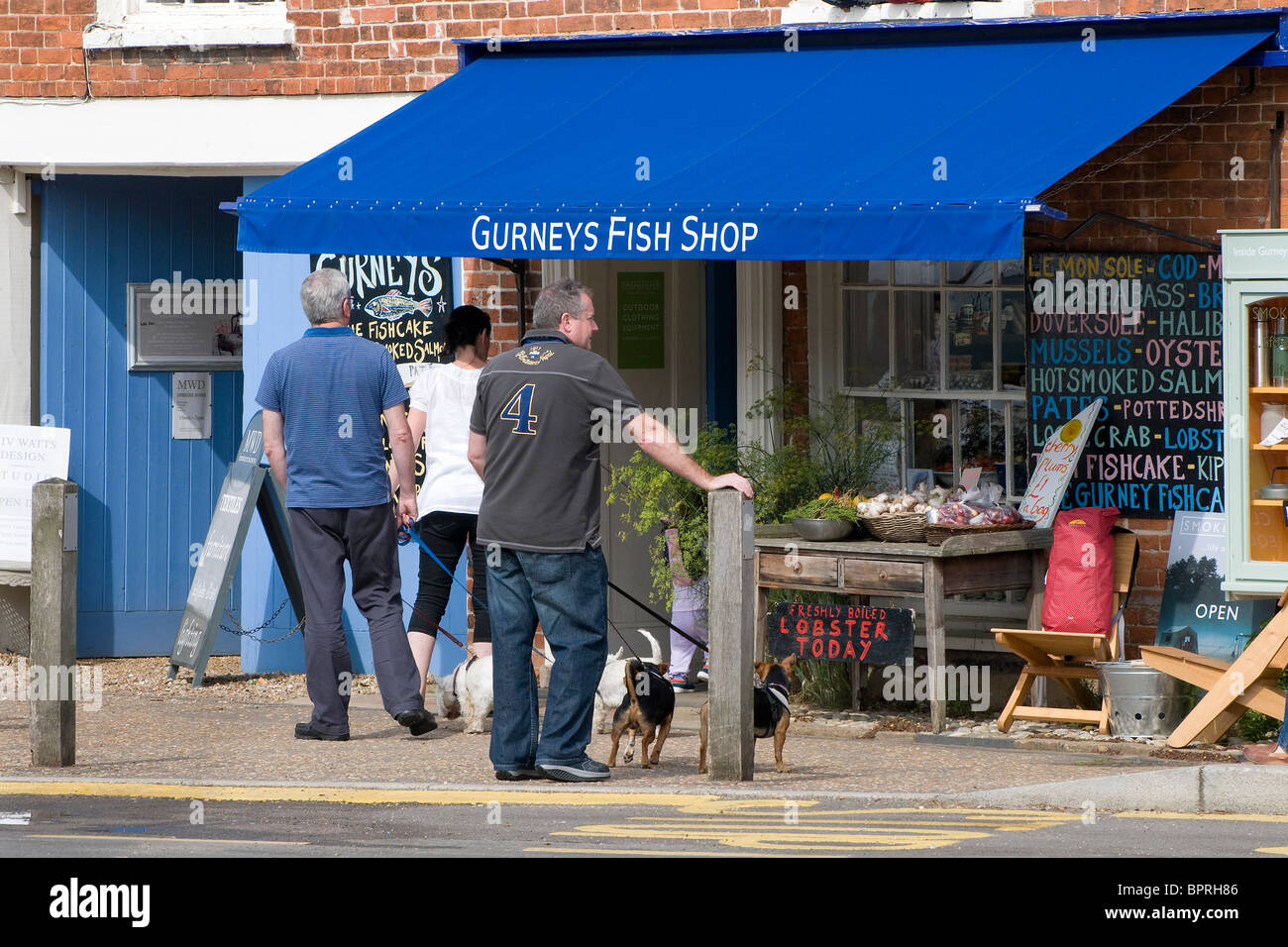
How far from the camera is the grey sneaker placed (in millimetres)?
7719

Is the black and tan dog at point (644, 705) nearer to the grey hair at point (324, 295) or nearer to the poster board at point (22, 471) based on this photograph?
the grey hair at point (324, 295)

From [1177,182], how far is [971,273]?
1.23 m

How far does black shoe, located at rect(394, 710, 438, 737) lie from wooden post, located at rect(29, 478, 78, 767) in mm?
1444

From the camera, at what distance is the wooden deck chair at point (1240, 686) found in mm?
8656

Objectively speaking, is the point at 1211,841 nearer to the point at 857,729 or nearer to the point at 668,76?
the point at 857,729

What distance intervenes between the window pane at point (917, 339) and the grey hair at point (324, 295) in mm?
3279

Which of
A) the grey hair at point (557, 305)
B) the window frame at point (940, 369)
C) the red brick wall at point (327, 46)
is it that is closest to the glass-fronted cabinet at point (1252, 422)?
the window frame at point (940, 369)

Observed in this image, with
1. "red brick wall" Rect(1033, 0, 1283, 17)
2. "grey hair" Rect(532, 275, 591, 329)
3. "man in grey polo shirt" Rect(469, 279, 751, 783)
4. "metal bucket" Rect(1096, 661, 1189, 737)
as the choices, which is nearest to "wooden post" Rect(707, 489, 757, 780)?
"man in grey polo shirt" Rect(469, 279, 751, 783)

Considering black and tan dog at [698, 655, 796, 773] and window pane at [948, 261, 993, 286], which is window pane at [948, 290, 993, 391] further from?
black and tan dog at [698, 655, 796, 773]

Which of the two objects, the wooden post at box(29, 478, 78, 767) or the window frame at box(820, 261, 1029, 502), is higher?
the window frame at box(820, 261, 1029, 502)

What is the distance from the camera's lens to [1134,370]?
9836mm

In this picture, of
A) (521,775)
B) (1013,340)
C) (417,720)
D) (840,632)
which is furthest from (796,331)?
(521,775)

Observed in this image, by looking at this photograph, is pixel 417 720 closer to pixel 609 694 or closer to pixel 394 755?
pixel 394 755

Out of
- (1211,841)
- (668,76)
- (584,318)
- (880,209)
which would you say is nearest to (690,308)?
(668,76)
